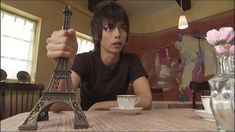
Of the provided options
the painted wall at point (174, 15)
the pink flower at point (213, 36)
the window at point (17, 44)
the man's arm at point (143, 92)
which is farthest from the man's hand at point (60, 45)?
the painted wall at point (174, 15)

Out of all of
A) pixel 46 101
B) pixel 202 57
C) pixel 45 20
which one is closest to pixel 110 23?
pixel 46 101

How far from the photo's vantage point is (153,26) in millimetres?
5203

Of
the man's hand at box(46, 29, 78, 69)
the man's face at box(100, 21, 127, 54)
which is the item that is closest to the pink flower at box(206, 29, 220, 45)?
the man's hand at box(46, 29, 78, 69)

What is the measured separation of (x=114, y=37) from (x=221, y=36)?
854mm

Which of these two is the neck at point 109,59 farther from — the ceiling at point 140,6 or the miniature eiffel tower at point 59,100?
the ceiling at point 140,6

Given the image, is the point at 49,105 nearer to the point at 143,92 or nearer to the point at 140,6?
the point at 143,92


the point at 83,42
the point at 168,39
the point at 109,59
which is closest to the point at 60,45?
the point at 109,59

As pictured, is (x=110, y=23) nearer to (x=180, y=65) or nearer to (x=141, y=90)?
(x=141, y=90)

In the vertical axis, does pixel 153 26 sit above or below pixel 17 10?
above

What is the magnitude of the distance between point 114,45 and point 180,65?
3.55 meters

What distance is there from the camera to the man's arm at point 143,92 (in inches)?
42.0

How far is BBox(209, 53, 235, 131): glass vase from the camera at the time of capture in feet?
1.16

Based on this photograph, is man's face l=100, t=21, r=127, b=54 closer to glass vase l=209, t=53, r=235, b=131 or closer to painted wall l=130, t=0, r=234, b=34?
glass vase l=209, t=53, r=235, b=131

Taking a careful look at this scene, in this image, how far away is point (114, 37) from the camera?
1.20 metres
